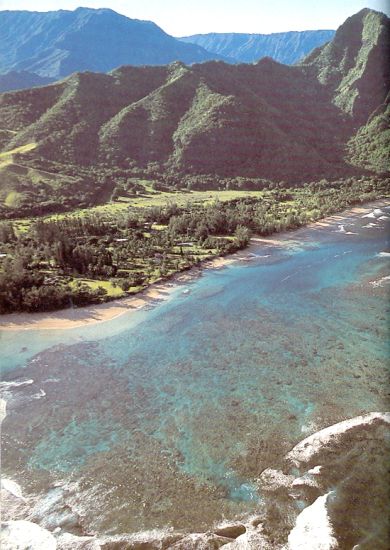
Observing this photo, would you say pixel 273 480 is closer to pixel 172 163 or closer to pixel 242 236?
pixel 242 236

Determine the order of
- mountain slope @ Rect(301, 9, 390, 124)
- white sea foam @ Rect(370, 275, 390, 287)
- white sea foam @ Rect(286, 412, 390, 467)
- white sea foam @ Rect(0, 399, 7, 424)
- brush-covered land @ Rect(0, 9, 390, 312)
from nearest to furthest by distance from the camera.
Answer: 1. white sea foam @ Rect(286, 412, 390, 467)
2. white sea foam @ Rect(0, 399, 7, 424)
3. white sea foam @ Rect(370, 275, 390, 287)
4. brush-covered land @ Rect(0, 9, 390, 312)
5. mountain slope @ Rect(301, 9, 390, 124)

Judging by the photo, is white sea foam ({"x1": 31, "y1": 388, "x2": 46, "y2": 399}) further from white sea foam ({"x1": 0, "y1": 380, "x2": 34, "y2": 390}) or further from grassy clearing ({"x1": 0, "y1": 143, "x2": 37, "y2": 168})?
grassy clearing ({"x1": 0, "y1": 143, "x2": 37, "y2": 168})

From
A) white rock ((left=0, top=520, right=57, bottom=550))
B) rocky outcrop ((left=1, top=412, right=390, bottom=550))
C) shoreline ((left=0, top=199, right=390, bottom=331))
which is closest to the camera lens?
rocky outcrop ((left=1, top=412, right=390, bottom=550))

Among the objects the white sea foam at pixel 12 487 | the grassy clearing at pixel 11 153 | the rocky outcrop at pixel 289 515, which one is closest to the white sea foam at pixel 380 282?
the rocky outcrop at pixel 289 515

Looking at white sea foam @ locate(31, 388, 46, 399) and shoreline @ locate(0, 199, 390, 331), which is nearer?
white sea foam @ locate(31, 388, 46, 399)

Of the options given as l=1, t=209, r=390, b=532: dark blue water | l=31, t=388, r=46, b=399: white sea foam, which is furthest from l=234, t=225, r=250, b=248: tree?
l=31, t=388, r=46, b=399: white sea foam

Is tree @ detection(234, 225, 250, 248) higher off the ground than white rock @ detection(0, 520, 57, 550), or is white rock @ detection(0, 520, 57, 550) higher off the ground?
tree @ detection(234, 225, 250, 248)
